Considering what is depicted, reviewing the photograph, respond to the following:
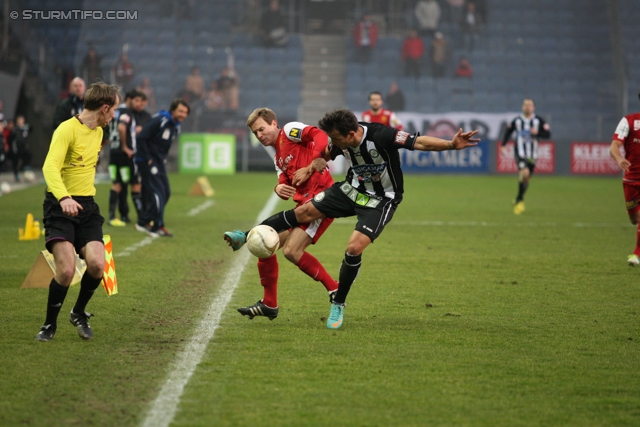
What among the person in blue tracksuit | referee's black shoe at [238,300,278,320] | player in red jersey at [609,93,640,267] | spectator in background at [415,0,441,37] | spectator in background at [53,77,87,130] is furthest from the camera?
spectator in background at [415,0,441,37]

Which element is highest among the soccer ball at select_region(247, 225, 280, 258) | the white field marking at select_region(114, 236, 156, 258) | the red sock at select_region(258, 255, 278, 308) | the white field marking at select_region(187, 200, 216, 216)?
the soccer ball at select_region(247, 225, 280, 258)

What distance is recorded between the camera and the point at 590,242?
12711 mm

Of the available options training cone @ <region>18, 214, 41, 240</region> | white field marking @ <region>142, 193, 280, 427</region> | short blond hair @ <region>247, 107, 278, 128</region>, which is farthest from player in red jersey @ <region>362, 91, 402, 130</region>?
short blond hair @ <region>247, 107, 278, 128</region>

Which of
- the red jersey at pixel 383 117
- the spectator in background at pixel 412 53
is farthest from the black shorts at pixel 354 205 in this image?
the spectator in background at pixel 412 53

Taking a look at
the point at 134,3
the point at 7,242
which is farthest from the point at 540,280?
the point at 134,3

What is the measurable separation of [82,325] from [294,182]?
190 cm

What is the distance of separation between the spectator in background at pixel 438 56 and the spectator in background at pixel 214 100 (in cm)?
882

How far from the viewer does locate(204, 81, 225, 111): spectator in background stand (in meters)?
33.4

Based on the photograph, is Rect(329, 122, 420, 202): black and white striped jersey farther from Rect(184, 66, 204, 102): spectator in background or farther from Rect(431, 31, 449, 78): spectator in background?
Rect(431, 31, 449, 78): spectator in background

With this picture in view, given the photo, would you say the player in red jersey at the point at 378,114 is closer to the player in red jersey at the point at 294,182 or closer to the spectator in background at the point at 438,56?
the player in red jersey at the point at 294,182

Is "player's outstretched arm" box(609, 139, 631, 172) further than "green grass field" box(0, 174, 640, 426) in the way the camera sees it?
Yes

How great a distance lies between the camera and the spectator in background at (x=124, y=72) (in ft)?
112

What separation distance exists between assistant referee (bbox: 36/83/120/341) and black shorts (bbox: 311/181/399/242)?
1690 millimetres

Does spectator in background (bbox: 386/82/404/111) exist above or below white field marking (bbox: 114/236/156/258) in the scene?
above
